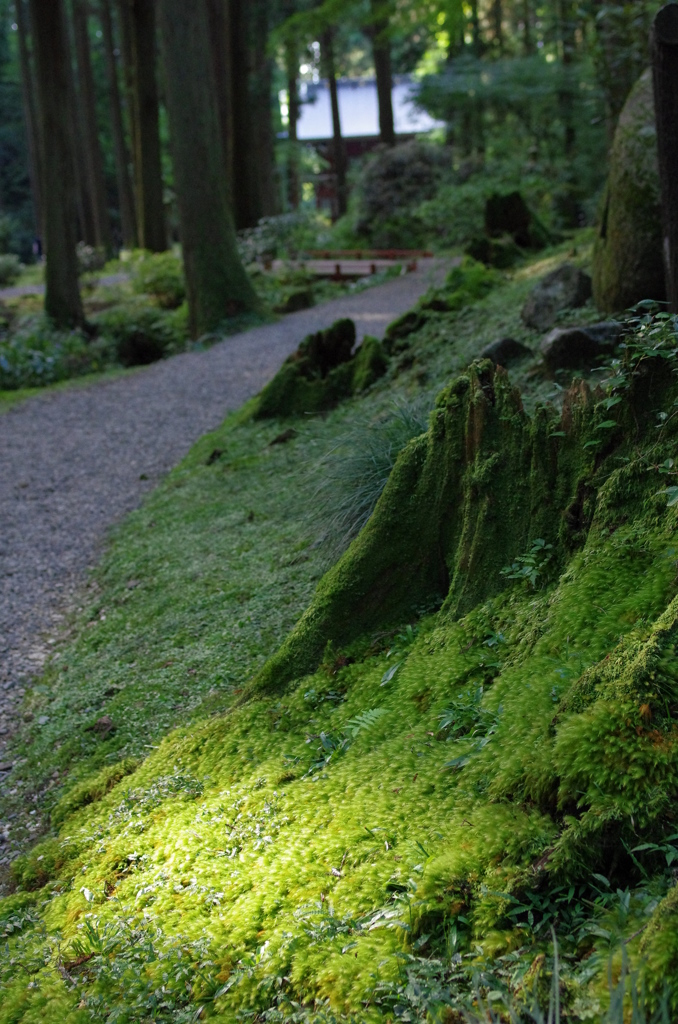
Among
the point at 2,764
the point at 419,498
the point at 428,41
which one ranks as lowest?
the point at 2,764

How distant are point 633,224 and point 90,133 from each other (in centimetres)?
3330

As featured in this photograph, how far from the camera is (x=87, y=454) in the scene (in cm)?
1063

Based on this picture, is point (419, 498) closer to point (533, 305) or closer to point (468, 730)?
point (468, 730)

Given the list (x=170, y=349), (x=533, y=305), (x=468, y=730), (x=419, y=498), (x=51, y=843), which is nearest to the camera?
(x=468, y=730)

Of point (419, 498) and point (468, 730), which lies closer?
point (468, 730)

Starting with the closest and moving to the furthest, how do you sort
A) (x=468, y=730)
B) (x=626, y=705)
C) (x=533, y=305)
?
(x=626, y=705) → (x=468, y=730) → (x=533, y=305)

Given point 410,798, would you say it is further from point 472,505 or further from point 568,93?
point 568,93

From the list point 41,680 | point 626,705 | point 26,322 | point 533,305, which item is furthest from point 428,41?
point 626,705

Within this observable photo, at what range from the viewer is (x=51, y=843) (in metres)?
3.54

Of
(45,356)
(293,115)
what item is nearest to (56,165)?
(45,356)

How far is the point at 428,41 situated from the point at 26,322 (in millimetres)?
26065

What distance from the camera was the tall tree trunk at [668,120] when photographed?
502cm

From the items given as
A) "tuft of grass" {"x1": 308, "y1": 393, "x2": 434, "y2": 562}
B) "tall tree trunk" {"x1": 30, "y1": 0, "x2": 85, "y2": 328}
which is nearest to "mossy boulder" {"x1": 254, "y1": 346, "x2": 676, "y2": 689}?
"tuft of grass" {"x1": 308, "y1": 393, "x2": 434, "y2": 562}

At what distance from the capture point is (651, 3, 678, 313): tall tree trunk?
502 cm
